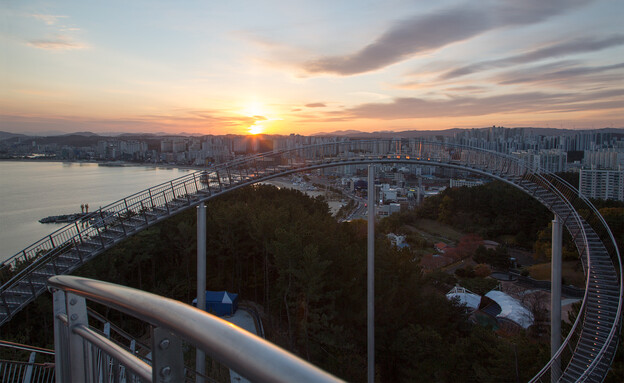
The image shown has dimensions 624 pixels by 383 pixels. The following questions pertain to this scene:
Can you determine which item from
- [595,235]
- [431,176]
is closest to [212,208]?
[595,235]

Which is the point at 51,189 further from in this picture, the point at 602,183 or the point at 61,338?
the point at 602,183

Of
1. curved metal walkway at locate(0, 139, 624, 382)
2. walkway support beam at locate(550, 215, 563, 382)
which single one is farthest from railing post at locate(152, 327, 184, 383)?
walkway support beam at locate(550, 215, 563, 382)

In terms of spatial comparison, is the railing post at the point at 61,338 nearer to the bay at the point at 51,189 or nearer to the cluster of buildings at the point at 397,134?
the bay at the point at 51,189

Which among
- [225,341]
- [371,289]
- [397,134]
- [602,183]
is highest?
[397,134]

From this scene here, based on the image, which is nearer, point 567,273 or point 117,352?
point 117,352

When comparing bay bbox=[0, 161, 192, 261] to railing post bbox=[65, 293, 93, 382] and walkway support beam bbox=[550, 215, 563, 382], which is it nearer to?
walkway support beam bbox=[550, 215, 563, 382]

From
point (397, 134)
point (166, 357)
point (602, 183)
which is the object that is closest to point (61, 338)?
point (166, 357)

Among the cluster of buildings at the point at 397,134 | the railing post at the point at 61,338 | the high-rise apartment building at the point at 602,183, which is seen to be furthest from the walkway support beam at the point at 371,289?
the high-rise apartment building at the point at 602,183
